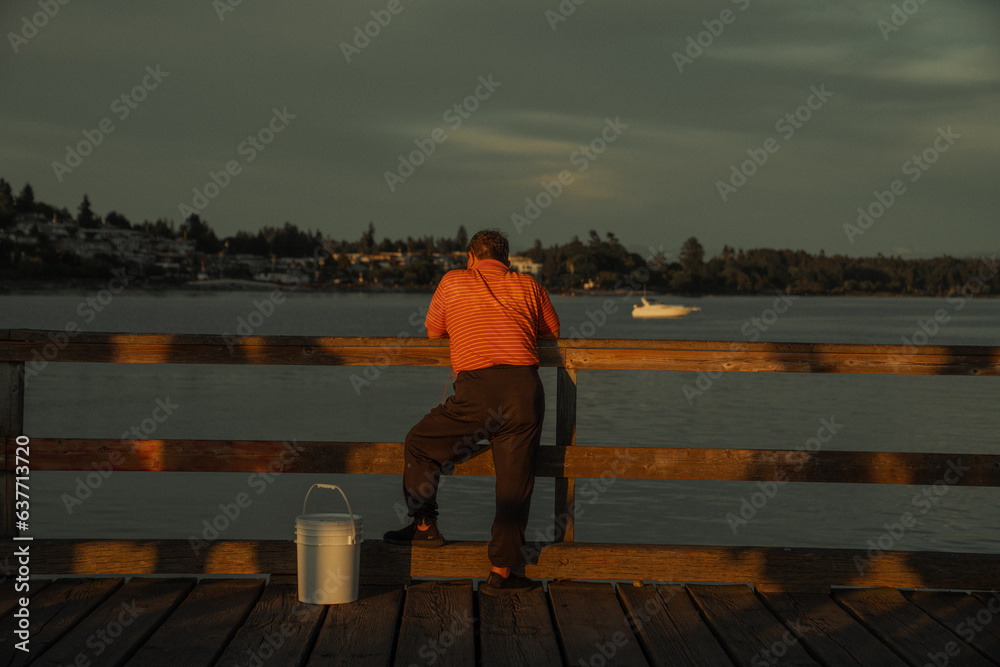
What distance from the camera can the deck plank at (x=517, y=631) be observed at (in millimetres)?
3900

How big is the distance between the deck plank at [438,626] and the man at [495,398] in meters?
0.22

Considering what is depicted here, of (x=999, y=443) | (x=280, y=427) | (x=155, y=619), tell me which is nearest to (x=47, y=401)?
(x=280, y=427)

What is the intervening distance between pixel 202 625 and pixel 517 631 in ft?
4.26

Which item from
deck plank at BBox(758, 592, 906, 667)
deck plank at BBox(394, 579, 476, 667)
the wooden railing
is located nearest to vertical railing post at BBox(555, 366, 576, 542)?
the wooden railing

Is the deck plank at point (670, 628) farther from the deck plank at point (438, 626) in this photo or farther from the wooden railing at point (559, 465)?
the deck plank at point (438, 626)

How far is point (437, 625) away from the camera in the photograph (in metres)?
4.27

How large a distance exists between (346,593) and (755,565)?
1935mm

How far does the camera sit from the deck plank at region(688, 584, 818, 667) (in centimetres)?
394

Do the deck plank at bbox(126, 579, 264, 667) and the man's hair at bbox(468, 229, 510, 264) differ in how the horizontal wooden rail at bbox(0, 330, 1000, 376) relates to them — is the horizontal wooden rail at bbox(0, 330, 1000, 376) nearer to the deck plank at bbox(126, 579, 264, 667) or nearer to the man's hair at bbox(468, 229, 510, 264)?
the man's hair at bbox(468, 229, 510, 264)

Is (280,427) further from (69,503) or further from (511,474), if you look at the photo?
(511,474)

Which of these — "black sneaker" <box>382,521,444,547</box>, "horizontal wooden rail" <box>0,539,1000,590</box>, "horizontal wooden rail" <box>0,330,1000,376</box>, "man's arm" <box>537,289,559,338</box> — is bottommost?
"horizontal wooden rail" <box>0,539,1000,590</box>

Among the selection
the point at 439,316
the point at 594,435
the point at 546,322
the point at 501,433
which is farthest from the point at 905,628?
the point at 594,435

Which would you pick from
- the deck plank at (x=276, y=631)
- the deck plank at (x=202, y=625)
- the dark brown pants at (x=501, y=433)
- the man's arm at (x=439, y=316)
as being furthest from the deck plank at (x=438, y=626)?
the man's arm at (x=439, y=316)

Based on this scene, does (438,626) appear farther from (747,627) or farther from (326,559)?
(747,627)
